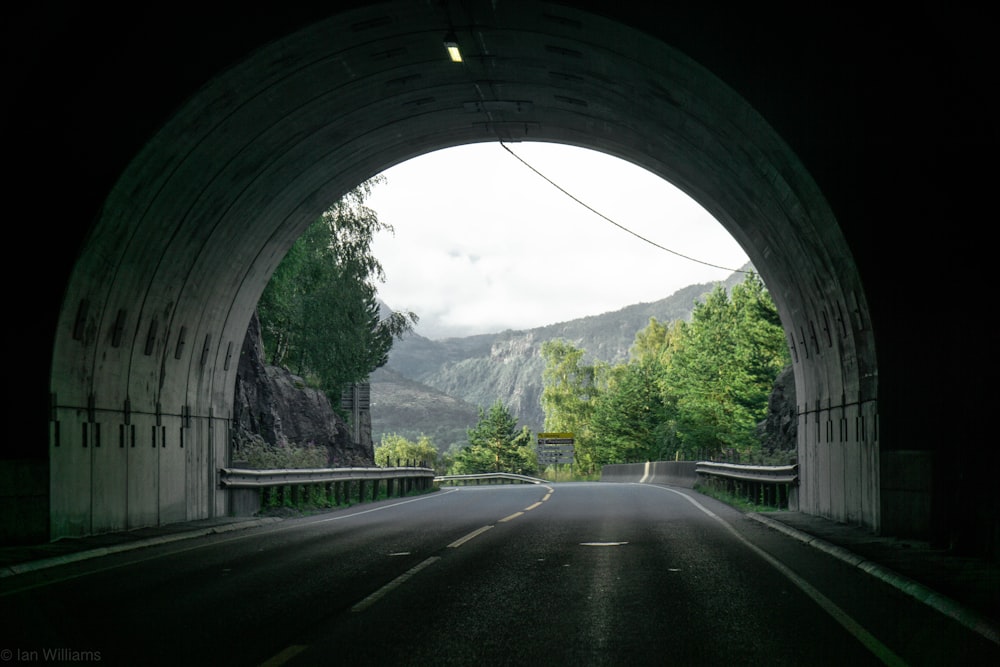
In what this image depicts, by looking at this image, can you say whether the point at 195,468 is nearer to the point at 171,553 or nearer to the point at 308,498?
the point at 308,498

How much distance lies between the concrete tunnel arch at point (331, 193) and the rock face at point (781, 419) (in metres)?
22.9

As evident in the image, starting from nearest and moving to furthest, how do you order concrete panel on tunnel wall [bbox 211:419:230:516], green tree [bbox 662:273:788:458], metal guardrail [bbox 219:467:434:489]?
concrete panel on tunnel wall [bbox 211:419:230:516]
metal guardrail [bbox 219:467:434:489]
green tree [bbox 662:273:788:458]

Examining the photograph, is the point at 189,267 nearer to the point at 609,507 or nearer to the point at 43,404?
the point at 43,404

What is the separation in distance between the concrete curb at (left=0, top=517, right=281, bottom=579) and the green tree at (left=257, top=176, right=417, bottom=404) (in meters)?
21.1

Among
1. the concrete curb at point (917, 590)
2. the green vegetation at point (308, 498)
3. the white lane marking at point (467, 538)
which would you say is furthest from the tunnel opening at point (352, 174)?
the white lane marking at point (467, 538)

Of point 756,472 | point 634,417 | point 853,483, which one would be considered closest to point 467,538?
point 853,483

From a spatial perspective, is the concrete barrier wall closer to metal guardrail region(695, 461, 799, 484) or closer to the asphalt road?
metal guardrail region(695, 461, 799, 484)

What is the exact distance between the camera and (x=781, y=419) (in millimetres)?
44062

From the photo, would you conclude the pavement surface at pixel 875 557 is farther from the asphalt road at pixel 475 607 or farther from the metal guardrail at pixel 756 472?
the metal guardrail at pixel 756 472

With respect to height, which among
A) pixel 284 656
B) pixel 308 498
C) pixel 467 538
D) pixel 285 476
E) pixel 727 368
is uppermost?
pixel 727 368

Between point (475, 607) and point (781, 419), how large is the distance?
1464 inches

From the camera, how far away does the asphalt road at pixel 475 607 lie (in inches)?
278

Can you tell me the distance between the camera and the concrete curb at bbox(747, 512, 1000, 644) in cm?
780

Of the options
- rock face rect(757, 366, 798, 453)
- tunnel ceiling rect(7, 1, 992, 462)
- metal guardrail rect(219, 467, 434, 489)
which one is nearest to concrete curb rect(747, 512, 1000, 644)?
tunnel ceiling rect(7, 1, 992, 462)
